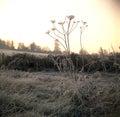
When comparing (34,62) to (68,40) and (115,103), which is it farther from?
(115,103)

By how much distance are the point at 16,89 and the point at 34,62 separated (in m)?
4.94

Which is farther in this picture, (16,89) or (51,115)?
(16,89)

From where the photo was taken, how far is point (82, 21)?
5418mm

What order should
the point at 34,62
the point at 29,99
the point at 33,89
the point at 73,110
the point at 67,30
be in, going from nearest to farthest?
the point at 73,110 < the point at 29,99 < the point at 67,30 < the point at 33,89 < the point at 34,62

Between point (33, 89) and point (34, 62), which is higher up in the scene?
point (34, 62)

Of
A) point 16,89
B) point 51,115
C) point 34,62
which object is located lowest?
point 51,115

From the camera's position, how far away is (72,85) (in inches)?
199

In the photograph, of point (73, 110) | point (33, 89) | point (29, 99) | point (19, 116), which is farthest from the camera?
point (33, 89)

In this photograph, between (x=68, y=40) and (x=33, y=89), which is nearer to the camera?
(x=68, y=40)

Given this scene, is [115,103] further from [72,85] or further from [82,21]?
[82,21]

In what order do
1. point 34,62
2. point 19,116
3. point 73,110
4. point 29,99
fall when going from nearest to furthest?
point 19,116 < point 73,110 < point 29,99 < point 34,62

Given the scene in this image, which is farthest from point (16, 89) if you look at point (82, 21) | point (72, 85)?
point (82, 21)

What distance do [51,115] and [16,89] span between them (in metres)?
1.49

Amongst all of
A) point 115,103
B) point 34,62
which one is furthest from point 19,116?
point 34,62
